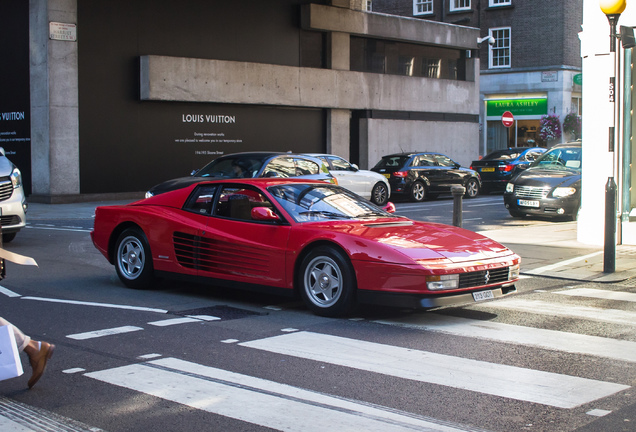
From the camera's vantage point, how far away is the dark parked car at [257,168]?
54.2 ft

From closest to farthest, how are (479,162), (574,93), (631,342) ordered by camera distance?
(631,342) → (479,162) → (574,93)

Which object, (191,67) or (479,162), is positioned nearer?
(191,67)

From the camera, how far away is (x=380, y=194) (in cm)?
2370

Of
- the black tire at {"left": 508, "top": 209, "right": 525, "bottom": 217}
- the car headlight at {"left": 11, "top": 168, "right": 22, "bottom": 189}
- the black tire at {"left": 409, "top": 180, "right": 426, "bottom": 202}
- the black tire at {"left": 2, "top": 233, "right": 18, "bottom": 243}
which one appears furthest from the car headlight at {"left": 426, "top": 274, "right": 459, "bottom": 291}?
the black tire at {"left": 409, "top": 180, "right": 426, "bottom": 202}

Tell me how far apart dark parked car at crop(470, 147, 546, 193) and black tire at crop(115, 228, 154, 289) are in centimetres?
2036

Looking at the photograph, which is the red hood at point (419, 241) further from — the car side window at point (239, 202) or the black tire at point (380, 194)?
the black tire at point (380, 194)

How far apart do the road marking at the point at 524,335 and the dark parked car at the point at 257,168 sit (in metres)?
9.10

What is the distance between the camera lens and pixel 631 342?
670cm

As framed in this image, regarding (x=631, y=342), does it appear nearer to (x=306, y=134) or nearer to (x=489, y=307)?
(x=489, y=307)

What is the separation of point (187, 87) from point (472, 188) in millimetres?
9960

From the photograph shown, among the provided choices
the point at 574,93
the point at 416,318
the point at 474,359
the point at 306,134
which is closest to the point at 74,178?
→ the point at 306,134

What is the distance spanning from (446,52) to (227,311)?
30.0 meters

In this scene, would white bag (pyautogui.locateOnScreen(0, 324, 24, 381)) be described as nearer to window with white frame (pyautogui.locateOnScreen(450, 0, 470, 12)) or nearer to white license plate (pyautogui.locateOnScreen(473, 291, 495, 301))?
white license plate (pyautogui.locateOnScreen(473, 291, 495, 301))

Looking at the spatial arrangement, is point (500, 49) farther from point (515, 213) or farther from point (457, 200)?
point (457, 200)
